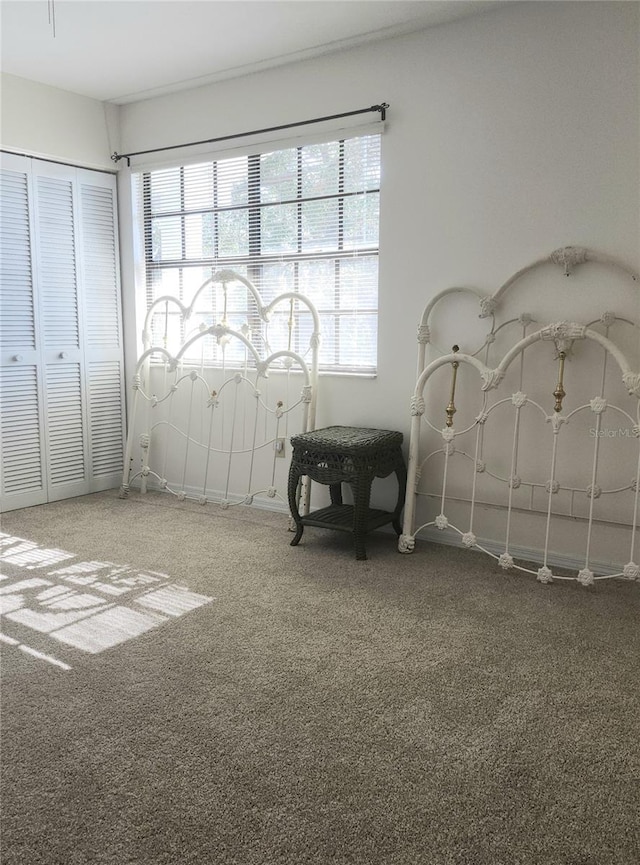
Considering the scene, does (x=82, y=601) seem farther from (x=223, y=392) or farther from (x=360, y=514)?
(x=223, y=392)

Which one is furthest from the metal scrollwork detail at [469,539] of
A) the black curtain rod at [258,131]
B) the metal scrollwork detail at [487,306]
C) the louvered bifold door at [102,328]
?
the louvered bifold door at [102,328]

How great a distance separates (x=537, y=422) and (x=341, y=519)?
1.02 m

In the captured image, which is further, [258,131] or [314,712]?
[258,131]

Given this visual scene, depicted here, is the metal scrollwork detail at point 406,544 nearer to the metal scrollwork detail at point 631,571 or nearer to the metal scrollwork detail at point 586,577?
the metal scrollwork detail at point 586,577

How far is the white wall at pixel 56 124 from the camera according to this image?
389cm

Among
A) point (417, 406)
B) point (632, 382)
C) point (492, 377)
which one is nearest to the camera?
point (632, 382)

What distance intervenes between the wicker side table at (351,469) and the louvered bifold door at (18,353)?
1730 mm

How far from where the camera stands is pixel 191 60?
3699mm

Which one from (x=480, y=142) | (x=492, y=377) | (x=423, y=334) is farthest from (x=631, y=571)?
(x=480, y=142)

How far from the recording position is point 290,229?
386 centimetres

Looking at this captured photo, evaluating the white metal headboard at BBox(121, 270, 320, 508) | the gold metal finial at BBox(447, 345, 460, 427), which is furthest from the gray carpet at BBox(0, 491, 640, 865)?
the white metal headboard at BBox(121, 270, 320, 508)

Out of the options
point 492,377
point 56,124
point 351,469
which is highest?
point 56,124

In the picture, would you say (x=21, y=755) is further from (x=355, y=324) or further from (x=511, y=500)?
(x=355, y=324)

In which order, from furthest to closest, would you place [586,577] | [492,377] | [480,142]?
[480,142] < [492,377] < [586,577]
